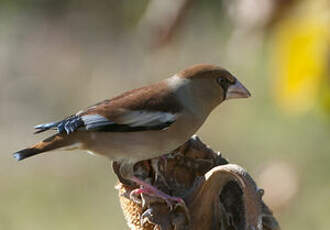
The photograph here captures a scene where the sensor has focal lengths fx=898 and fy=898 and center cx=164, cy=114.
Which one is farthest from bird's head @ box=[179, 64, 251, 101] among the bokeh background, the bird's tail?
the bird's tail

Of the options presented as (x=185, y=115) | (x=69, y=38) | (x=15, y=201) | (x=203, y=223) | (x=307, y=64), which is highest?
(x=69, y=38)

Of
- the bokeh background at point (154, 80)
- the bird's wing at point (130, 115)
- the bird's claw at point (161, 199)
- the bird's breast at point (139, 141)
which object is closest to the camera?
the bokeh background at point (154, 80)

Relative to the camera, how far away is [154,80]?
11.2m

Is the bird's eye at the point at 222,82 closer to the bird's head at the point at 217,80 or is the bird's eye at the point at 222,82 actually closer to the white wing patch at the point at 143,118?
the bird's head at the point at 217,80

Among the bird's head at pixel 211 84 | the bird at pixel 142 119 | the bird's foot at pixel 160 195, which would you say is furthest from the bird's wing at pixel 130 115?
the bird's foot at pixel 160 195

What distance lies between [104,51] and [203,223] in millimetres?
11441

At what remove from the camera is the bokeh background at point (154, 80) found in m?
2.12

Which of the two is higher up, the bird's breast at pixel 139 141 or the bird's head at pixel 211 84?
the bird's head at pixel 211 84

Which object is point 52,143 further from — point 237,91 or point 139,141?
point 237,91

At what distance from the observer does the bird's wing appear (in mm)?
3316

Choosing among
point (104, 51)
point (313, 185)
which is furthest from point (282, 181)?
point (104, 51)

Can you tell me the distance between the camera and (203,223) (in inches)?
97.4

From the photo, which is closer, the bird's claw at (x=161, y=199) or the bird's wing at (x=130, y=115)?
the bird's claw at (x=161, y=199)

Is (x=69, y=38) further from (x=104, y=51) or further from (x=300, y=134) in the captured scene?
(x=300, y=134)
